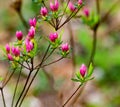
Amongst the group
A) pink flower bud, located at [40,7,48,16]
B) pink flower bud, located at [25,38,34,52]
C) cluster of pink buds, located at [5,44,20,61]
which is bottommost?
cluster of pink buds, located at [5,44,20,61]

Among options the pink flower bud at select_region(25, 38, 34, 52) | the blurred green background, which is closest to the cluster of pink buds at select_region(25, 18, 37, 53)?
the pink flower bud at select_region(25, 38, 34, 52)

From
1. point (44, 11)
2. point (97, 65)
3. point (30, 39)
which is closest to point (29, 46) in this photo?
point (30, 39)

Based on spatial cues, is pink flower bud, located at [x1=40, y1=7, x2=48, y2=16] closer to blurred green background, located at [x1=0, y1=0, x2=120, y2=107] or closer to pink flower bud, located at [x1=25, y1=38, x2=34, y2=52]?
pink flower bud, located at [x1=25, y1=38, x2=34, y2=52]

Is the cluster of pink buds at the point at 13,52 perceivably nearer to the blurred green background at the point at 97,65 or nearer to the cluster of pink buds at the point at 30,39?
the cluster of pink buds at the point at 30,39

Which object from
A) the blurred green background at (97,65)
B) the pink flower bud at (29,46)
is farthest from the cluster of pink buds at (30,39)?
the blurred green background at (97,65)

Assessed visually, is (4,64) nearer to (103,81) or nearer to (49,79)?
(103,81)

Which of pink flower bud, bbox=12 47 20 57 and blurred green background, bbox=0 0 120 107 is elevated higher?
pink flower bud, bbox=12 47 20 57

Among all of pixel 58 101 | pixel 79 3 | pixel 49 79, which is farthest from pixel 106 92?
pixel 79 3

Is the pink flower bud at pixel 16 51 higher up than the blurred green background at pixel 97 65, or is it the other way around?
the pink flower bud at pixel 16 51

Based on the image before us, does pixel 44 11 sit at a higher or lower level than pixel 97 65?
higher

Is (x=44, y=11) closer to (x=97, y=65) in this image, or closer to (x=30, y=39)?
(x=30, y=39)

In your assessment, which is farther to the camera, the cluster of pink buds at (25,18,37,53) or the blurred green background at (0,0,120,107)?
the blurred green background at (0,0,120,107)
